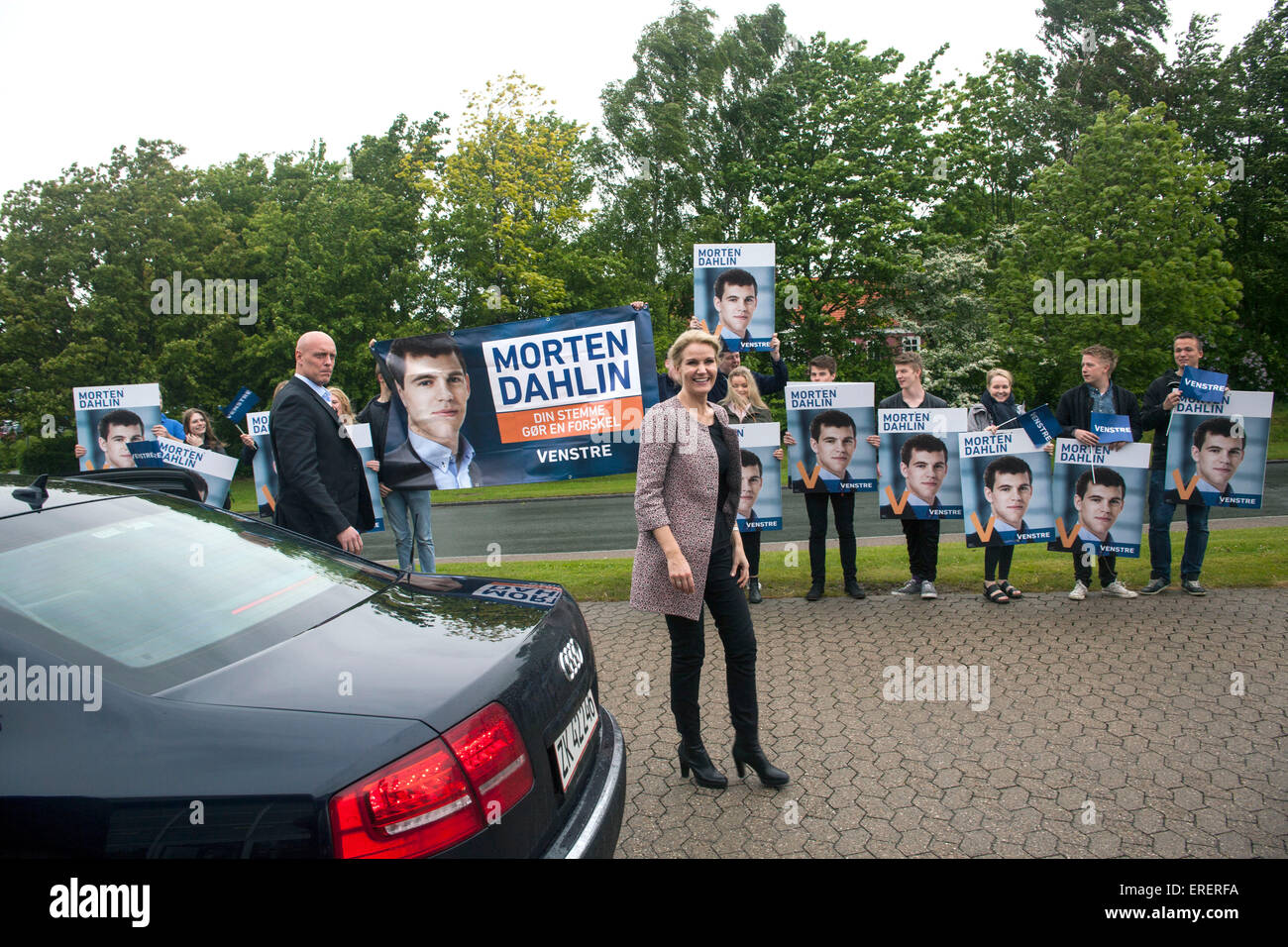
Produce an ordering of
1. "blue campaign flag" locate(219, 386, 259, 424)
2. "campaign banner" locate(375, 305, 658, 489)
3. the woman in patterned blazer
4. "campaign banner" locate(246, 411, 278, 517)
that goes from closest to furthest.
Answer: the woman in patterned blazer → "campaign banner" locate(375, 305, 658, 489) → "blue campaign flag" locate(219, 386, 259, 424) → "campaign banner" locate(246, 411, 278, 517)

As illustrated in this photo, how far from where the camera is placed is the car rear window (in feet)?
7.48

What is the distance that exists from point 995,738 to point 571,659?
2.57 meters

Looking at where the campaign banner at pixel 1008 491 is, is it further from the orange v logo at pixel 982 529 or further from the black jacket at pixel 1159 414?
the black jacket at pixel 1159 414

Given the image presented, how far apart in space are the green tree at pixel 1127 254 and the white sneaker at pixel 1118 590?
2299cm

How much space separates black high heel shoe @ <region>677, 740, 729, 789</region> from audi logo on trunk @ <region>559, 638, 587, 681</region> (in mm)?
1245

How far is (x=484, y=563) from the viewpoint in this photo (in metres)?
10.4

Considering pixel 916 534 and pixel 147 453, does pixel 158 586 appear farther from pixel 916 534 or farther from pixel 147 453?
pixel 147 453

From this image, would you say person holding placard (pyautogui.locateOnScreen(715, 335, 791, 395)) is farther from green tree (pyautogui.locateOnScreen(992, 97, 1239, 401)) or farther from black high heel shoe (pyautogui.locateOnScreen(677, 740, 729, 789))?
green tree (pyautogui.locateOnScreen(992, 97, 1239, 401))

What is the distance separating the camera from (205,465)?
8578 millimetres

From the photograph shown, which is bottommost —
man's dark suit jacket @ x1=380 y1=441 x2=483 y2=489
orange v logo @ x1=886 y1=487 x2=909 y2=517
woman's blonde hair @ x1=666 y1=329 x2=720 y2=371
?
orange v logo @ x1=886 y1=487 x2=909 y2=517

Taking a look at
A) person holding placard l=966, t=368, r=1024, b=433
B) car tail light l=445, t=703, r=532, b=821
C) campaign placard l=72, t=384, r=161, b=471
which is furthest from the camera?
campaign placard l=72, t=384, r=161, b=471

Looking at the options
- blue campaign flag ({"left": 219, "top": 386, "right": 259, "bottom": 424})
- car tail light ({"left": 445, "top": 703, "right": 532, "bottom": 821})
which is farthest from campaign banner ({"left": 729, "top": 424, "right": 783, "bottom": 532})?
car tail light ({"left": 445, "top": 703, "right": 532, "bottom": 821})

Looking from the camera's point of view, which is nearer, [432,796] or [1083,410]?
[432,796]

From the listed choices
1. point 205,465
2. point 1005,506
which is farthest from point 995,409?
point 205,465
